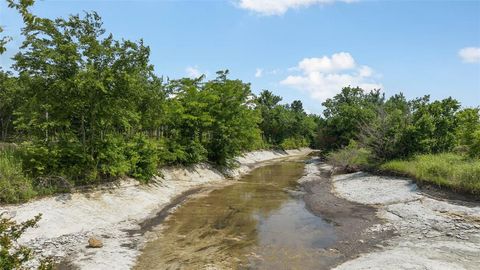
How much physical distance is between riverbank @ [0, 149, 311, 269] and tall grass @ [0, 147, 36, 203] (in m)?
0.57

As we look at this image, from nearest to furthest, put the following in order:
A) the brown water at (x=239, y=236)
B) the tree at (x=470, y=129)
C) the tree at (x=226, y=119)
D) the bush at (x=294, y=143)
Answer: the brown water at (x=239, y=236), the tree at (x=470, y=129), the tree at (x=226, y=119), the bush at (x=294, y=143)

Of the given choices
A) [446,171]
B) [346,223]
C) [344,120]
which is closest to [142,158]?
[346,223]

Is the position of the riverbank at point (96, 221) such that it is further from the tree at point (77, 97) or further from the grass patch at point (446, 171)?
the grass patch at point (446, 171)

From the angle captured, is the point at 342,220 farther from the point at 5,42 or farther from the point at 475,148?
the point at 5,42

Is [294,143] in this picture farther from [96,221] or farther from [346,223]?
[96,221]

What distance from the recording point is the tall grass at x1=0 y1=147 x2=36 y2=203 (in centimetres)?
1616

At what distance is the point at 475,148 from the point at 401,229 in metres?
11.2

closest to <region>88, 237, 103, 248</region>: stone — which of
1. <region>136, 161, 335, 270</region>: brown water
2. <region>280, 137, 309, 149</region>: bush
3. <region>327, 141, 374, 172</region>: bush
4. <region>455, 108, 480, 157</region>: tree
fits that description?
<region>136, 161, 335, 270</region>: brown water

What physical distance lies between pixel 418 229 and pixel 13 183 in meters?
18.7

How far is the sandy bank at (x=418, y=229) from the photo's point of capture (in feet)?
40.4

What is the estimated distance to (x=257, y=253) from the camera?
14.4 metres

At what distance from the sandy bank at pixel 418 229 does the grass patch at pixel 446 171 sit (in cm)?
108

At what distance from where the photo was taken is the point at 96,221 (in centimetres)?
1747

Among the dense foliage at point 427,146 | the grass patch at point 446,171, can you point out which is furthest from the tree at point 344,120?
the grass patch at point 446,171
